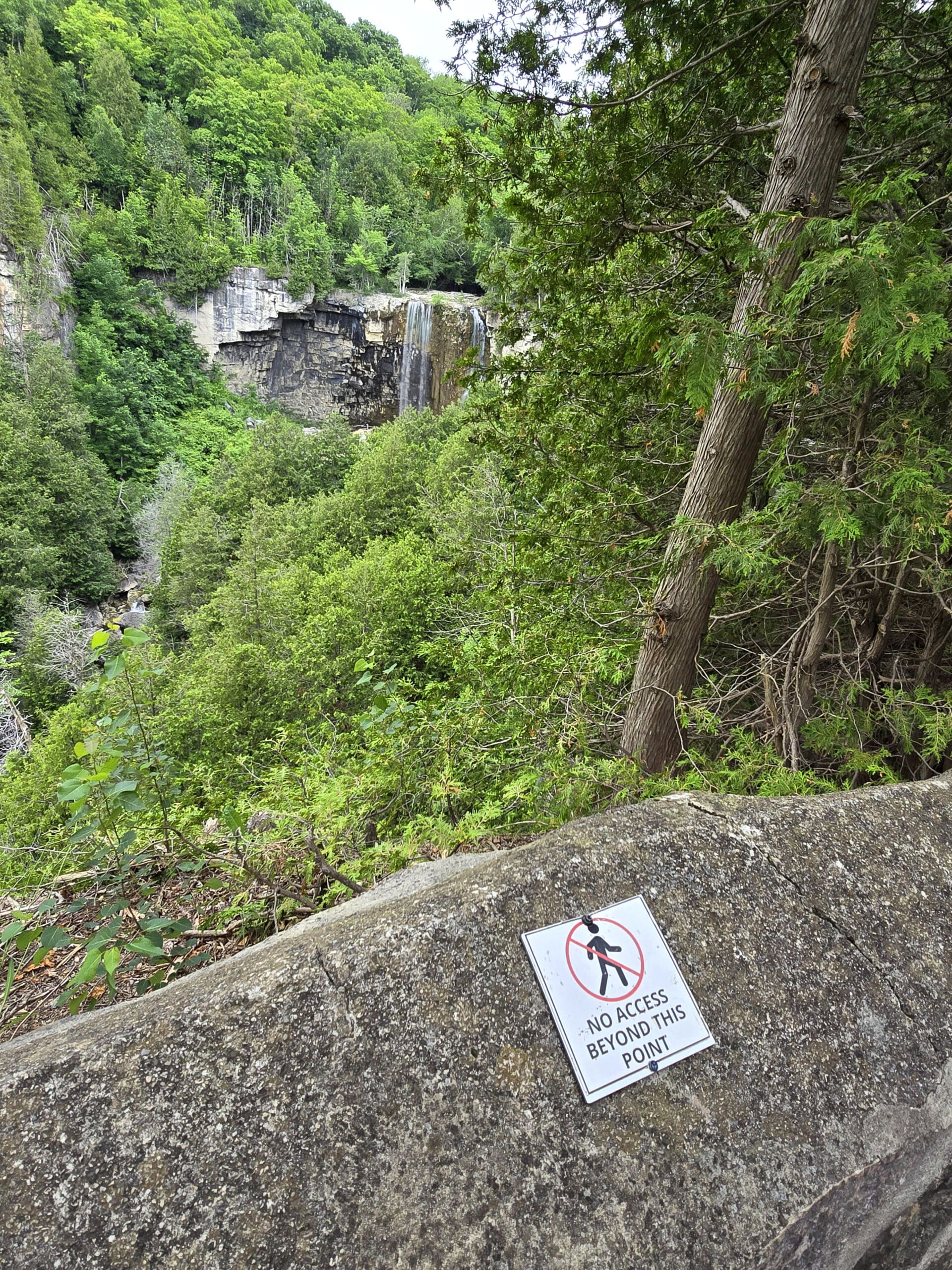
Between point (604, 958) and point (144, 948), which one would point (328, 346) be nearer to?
point (144, 948)

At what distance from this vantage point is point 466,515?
1384 cm

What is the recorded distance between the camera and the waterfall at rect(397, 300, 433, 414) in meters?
35.1

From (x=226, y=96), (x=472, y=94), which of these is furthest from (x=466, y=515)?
(x=226, y=96)

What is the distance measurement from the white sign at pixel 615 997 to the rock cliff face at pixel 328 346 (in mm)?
36829

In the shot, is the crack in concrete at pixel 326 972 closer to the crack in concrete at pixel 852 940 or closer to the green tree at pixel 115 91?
the crack in concrete at pixel 852 940

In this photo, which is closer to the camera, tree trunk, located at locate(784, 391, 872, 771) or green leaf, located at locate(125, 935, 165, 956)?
green leaf, located at locate(125, 935, 165, 956)

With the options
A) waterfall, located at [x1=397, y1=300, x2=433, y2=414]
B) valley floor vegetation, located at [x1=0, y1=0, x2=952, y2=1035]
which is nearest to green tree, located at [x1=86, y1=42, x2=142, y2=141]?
waterfall, located at [x1=397, y1=300, x2=433, y2=414]

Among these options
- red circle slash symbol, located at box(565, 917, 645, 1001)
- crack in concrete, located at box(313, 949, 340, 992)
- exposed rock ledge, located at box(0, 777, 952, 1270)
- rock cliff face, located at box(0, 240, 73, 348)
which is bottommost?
exposed rock ledge, located at box(0, 777, 952, 1270)

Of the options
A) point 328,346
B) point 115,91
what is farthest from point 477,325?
point 115,91

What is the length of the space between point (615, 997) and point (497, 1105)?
328 mm

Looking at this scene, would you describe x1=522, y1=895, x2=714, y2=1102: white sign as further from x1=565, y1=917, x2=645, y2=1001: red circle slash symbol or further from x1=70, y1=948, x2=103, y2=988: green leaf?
x1=70, y1=948, x2=103, y2=988: green leaf

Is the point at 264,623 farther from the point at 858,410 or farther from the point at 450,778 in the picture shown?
the point at 858,410

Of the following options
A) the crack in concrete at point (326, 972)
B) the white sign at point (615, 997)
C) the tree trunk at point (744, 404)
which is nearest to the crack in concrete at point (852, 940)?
the white sign at point (615, 997)

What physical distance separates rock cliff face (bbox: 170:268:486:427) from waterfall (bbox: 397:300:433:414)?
5 centimetres
